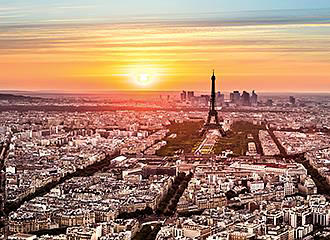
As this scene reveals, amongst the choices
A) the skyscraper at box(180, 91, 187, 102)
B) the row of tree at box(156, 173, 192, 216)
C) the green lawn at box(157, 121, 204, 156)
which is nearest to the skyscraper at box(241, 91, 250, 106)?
the skyscraper at box(180, 91, 187, 102)

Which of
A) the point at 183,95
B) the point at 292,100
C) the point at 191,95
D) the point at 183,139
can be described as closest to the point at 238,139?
the point at 183,139

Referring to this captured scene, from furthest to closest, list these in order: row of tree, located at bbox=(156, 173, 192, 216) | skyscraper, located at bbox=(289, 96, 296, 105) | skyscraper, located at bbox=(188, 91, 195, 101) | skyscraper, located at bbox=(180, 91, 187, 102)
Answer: skyscraper, located at bbox=(289, 96, 296, 105)
skyscraper, located at bbox=(180, 91, 187, 102)
skyscraper, located at bbox=(188, 91, 195, 101)
row of tree, located at bbox=(156, 173, 192, 216)

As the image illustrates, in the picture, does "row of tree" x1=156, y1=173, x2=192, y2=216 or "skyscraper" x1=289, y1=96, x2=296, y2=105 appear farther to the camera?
"skyscraper" x1=289, y1=96, x2=296, y2=105

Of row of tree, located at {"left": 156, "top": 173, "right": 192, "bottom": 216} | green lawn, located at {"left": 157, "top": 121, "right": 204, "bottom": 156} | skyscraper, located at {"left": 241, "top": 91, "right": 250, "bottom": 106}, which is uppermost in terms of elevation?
skyscraper, located at {"left": 241, "top": 91, "right": 250, "bottom": 106}

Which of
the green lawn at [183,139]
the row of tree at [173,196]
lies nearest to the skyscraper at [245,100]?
the green lawn at [183,139]

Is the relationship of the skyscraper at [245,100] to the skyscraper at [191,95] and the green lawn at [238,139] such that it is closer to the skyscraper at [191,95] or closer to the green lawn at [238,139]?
the skyscraper at [191,95]

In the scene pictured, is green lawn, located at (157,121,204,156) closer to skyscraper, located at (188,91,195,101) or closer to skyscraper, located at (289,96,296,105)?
skyscraper, located at (188,91,195,101)

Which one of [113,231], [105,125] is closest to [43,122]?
[105,125]

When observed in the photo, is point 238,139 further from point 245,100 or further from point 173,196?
point 245,100

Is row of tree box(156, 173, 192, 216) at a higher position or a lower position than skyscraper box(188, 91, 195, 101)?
lower
